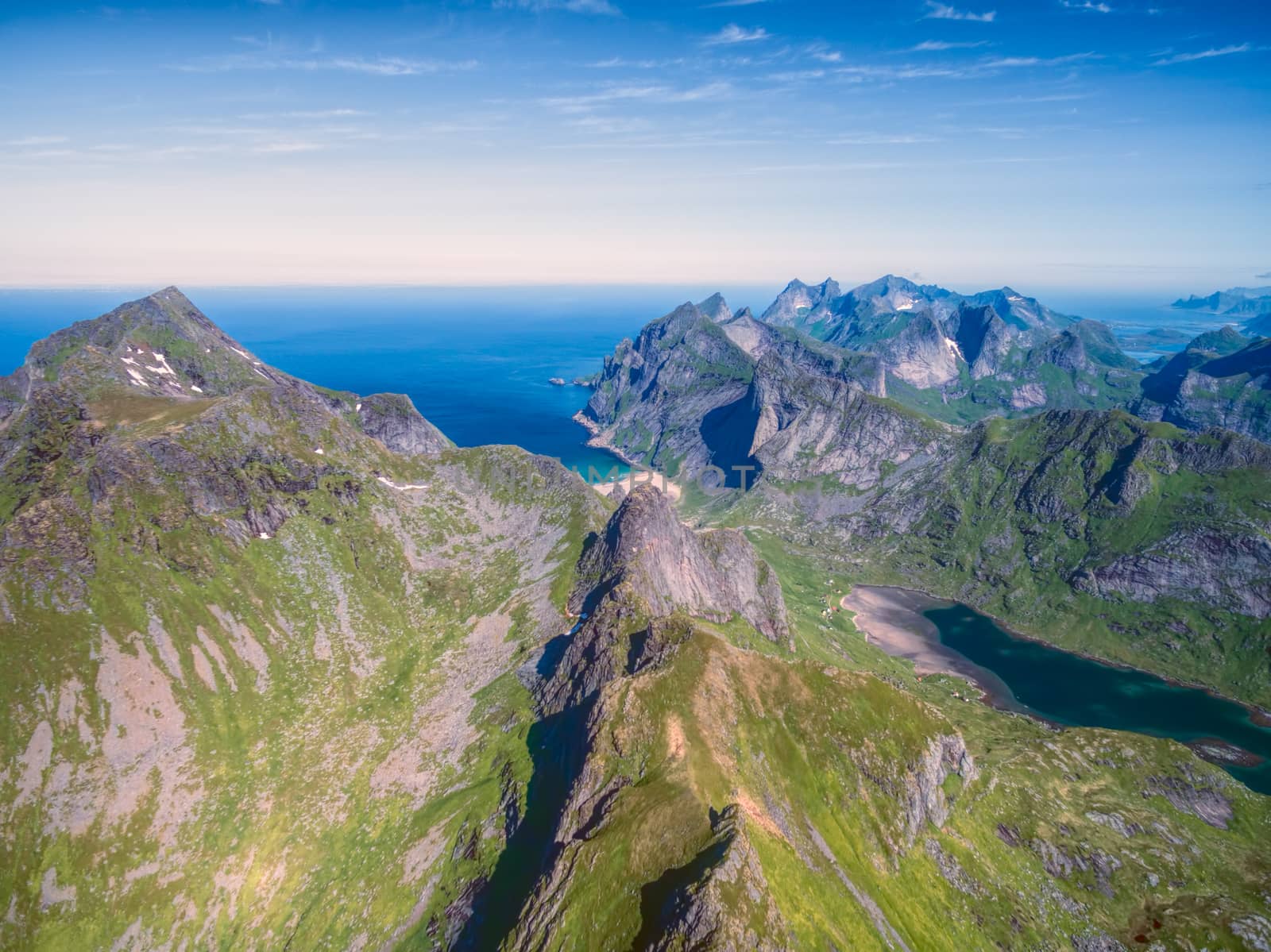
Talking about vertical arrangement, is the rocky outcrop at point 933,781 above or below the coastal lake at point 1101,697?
above

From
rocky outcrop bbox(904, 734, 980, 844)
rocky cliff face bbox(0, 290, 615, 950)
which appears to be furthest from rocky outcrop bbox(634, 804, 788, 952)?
rocky cliff face bbox(0, 290, 615, 950)

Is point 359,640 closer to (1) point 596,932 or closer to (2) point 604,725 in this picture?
(2) point 604,725

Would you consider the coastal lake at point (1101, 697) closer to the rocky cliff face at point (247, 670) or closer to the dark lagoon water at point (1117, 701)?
the dark lagoon water at point (1117, 701)

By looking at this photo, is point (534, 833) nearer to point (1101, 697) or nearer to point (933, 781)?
point (933, 781)

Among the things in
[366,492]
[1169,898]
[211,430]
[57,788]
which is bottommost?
[1169,898]

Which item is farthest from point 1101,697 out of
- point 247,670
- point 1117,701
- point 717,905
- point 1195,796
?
point 247,670

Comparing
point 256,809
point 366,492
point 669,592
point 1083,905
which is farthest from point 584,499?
point 1083,905

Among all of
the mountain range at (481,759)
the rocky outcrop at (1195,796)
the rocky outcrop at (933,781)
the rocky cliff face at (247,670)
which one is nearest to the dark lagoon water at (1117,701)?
the mountain range at (481,759)

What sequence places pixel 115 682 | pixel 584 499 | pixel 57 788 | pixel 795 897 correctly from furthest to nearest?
pixel 584 499 → pixel 115 682 → pixel 57 788 → pixel 795 897

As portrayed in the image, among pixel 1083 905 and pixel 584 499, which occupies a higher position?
pixel 584 499
